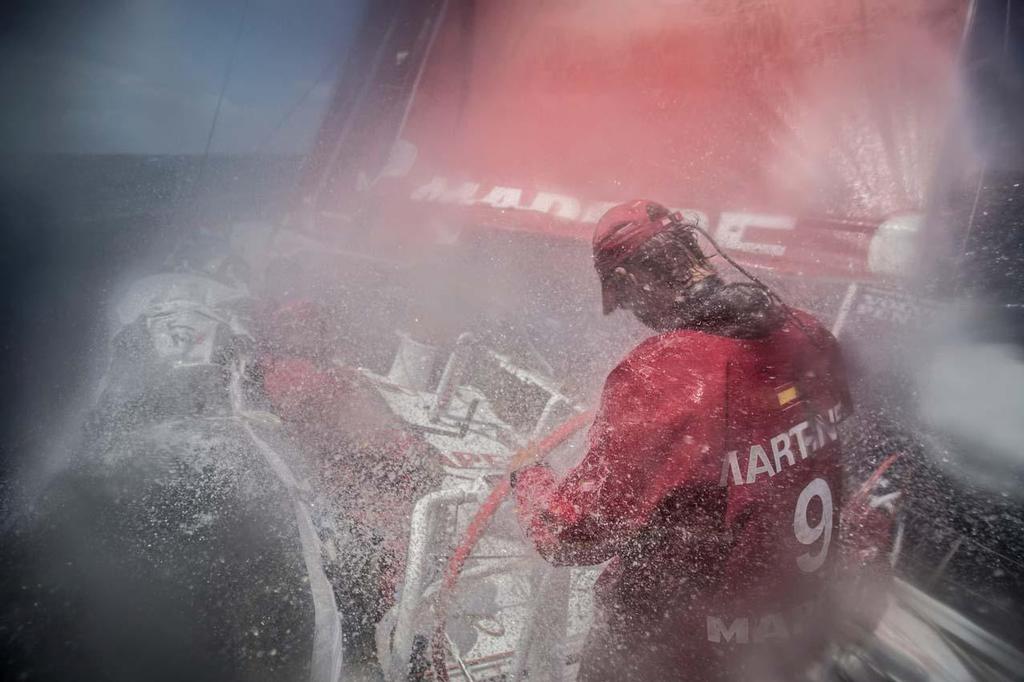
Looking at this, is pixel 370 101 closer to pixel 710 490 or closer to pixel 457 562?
pixel 457 562

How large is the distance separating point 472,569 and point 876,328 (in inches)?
105

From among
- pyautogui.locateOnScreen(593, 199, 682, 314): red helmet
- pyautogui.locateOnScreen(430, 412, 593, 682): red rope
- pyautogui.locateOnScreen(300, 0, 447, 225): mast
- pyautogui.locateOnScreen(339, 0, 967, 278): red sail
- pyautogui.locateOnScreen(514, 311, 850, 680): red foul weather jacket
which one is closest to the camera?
pyautogui.locateOnScreen(514, 311, 850, 680): red foul weather jacket

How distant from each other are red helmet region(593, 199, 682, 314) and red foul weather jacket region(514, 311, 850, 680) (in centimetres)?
52

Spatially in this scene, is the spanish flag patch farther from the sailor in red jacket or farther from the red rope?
the red rope

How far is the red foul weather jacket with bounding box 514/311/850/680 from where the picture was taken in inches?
46.6

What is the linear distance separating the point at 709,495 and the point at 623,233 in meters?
0.95

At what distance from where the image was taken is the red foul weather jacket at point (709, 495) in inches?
46.6

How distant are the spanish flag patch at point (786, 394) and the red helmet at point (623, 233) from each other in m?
0.67

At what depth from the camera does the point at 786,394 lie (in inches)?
49.6

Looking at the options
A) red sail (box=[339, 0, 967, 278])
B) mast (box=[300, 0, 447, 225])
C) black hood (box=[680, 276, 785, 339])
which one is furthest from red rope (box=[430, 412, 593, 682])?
mast (box=[300, 0, 447, 225])

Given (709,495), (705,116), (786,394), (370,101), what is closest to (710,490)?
(709,495)

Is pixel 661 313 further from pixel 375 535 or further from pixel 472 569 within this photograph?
pixel 375 535

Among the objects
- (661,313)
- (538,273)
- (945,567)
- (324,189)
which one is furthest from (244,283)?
(945,567)

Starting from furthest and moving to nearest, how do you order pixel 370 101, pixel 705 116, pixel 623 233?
pixel 370 101 → pixel 705 116 → pixel 623 233
